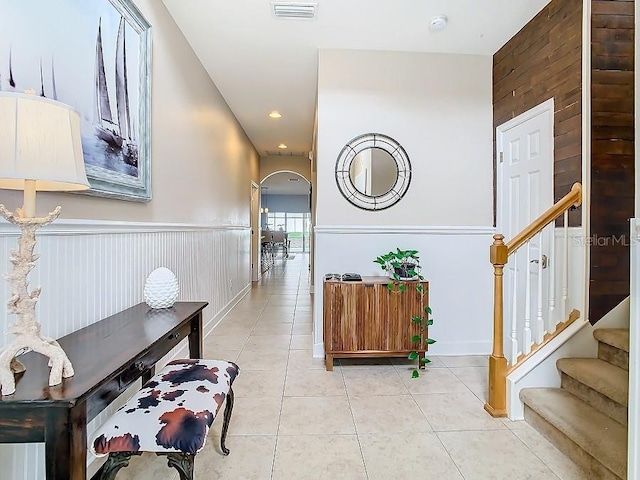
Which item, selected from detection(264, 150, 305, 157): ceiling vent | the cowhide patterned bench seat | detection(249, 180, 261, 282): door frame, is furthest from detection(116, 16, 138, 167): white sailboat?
detection(264, 150, 305, 157): ceiling vent

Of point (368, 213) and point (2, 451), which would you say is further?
point (368, 213)

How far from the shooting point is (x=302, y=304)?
5.46m

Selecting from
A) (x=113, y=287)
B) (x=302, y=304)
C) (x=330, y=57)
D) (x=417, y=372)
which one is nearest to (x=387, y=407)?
(x=417, y=372)

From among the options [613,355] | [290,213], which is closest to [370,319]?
[613,355]

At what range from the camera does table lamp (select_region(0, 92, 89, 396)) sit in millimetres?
931

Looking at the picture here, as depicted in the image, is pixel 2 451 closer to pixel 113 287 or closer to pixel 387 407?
pixel 113 287

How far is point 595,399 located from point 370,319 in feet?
4.69

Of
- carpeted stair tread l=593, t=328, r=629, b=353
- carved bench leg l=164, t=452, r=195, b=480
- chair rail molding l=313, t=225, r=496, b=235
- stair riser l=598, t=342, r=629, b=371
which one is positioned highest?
chair rail molding l=313, t=225, r=496, b=235

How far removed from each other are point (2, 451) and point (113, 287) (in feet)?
2.65

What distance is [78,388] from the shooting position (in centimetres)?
99

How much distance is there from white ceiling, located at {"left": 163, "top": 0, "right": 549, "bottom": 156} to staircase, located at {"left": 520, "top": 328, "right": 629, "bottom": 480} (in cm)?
236

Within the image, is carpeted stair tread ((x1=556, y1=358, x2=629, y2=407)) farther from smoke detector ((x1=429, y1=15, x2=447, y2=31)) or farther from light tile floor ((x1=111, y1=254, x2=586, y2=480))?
smoke detector ((x1=429, y1=15, x2=447, y2=31))

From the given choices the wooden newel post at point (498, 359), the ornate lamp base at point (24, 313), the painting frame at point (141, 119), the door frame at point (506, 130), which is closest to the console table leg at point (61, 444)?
the ornate lamp base at point (24, 313)

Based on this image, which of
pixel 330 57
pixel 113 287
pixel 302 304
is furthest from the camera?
pixel 302 304
